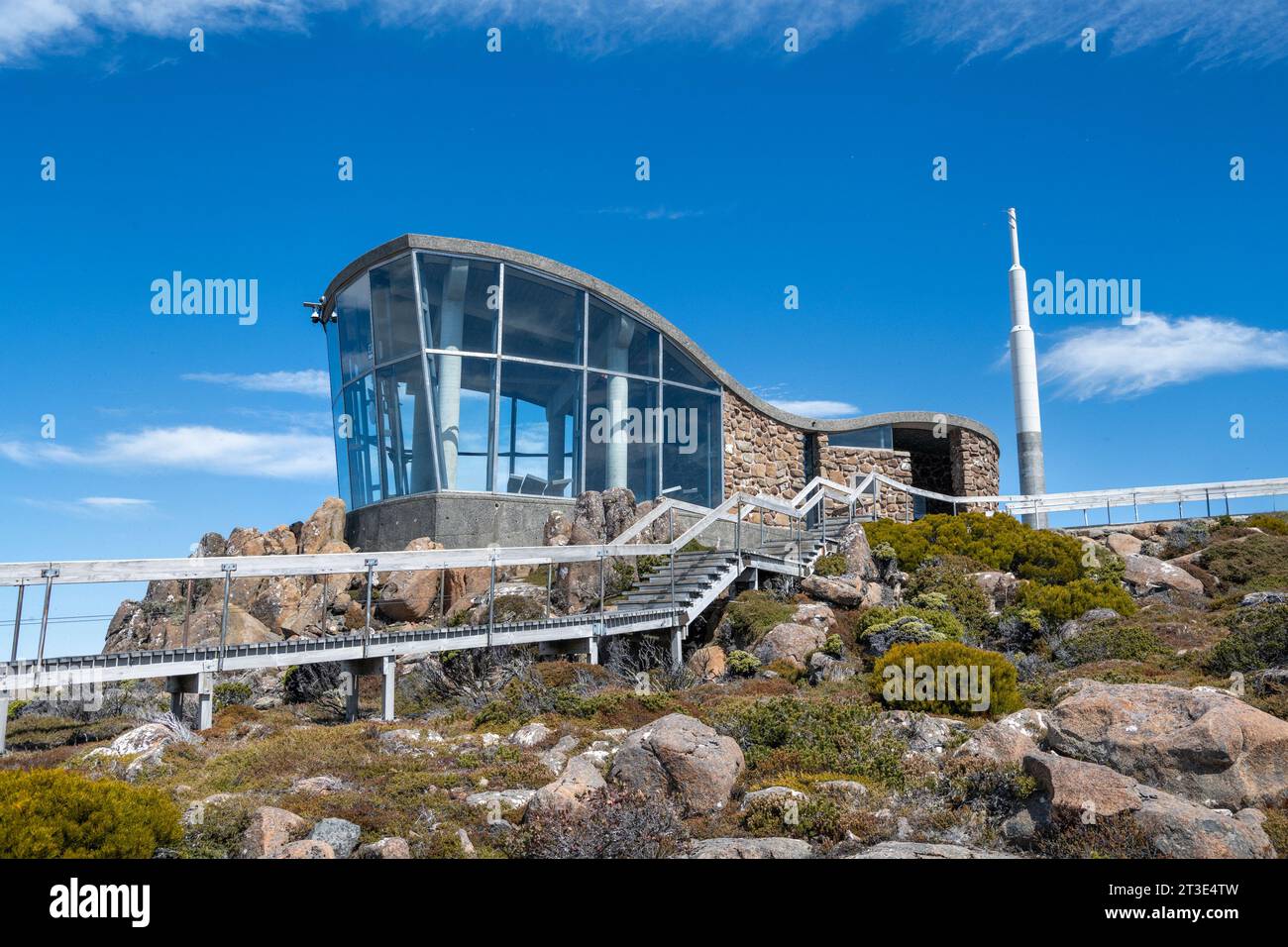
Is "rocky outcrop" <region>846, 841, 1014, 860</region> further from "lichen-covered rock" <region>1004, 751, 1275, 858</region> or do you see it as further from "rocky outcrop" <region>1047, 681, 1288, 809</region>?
"rocky outcrop" <region>1047, 681, 1288, 809</region>

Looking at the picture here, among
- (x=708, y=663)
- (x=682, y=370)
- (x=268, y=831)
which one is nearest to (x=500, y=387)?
(x=682, y=370)

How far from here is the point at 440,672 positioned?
1369cm

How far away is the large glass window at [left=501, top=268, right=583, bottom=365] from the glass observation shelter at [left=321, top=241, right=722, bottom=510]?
3 cm

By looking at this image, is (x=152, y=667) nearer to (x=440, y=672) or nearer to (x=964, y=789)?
(x=440, y=672)

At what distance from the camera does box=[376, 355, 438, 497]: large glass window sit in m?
21.4

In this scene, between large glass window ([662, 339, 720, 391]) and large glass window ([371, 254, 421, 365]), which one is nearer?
large glass window ([371, 254, 421, 365])

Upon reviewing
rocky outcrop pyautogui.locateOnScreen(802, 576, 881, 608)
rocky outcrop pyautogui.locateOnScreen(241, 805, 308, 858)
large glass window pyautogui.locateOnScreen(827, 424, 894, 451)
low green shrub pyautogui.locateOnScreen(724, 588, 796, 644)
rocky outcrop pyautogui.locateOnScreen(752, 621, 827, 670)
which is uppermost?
large glass window pyautogui.locateOnScreen(827, 424, 894, 451)

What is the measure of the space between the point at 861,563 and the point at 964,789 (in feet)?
40.5

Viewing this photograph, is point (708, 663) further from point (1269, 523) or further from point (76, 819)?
point (1269, 523)

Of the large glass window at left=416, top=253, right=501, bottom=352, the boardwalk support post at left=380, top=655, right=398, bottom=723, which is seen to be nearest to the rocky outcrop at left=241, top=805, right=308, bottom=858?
the boardwalk support post at left=380, top=655, right=398, bottom=723

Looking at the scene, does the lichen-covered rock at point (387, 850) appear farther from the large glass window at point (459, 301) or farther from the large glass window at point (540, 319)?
the large glass window at point (540, 319)

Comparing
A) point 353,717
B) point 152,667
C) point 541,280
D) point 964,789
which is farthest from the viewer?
point 541,280

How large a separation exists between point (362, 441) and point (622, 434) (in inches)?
259
